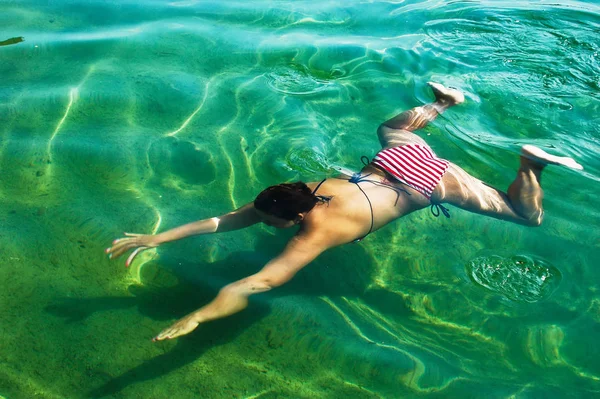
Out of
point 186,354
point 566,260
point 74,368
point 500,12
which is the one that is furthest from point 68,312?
point 500,12

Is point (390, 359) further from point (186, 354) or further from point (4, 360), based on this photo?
point (4, 360)

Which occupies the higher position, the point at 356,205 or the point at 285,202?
the point at 285,202

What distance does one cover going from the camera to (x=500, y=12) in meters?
7.30

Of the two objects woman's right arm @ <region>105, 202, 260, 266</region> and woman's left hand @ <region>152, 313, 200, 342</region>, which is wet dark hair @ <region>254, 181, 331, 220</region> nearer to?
woman's right arm @ <region>105, 202, 260, 266</region>

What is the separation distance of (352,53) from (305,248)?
3748 mm

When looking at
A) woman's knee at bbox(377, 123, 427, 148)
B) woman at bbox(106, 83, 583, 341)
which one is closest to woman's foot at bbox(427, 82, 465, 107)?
woman at bbox(106, 83, 583, 341)

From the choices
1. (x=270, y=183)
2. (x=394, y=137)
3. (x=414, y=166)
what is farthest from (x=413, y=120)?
(x=270, y=183)

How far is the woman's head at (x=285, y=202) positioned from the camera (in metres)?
3.51

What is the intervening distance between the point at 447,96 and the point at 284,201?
8.53 ft

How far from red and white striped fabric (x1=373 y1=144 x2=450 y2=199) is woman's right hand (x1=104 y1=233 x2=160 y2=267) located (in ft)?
6.08

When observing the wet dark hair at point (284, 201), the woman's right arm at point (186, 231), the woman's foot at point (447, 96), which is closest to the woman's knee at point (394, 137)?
the woman's foot at point (447, 96)

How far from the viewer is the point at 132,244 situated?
3.76 metres

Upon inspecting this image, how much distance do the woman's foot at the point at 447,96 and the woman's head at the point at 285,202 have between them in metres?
2.40

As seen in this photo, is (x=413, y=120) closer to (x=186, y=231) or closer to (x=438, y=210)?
(x=438, y=210)
